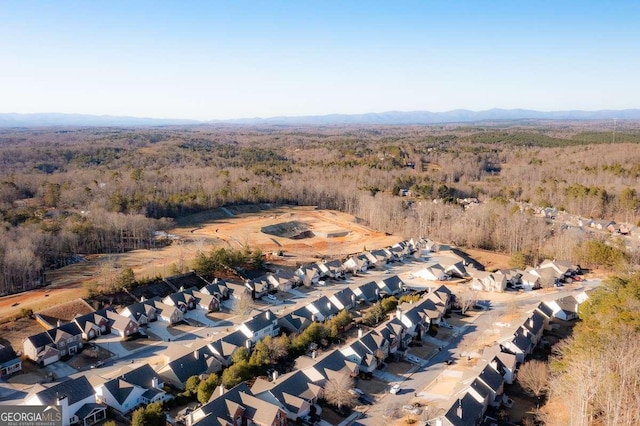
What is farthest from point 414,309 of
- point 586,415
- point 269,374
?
point 586,415

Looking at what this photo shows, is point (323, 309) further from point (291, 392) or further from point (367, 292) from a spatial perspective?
point (291, 392)

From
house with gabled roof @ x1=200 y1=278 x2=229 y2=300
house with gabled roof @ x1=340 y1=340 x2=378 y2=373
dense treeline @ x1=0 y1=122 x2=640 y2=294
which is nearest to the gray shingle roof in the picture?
house with gabled roof @ x1=340 y1=340 x2=378 y2=373

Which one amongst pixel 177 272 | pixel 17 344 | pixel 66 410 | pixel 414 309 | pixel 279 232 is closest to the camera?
pixel 66 410

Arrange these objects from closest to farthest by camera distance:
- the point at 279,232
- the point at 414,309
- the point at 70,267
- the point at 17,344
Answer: the point at 17,344, the point at 414,309, the point at 70,267, the point at 279,232

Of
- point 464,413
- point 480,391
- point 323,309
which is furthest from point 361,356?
point 323,309

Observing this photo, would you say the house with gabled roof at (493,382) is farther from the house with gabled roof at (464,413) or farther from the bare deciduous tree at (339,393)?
the bare deciduous tree at (339,393)

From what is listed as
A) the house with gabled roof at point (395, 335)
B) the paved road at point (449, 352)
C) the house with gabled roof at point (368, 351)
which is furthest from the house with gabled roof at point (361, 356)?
the paved road at point (449, 352)

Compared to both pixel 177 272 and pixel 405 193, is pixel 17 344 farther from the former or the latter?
pixel 405 193
